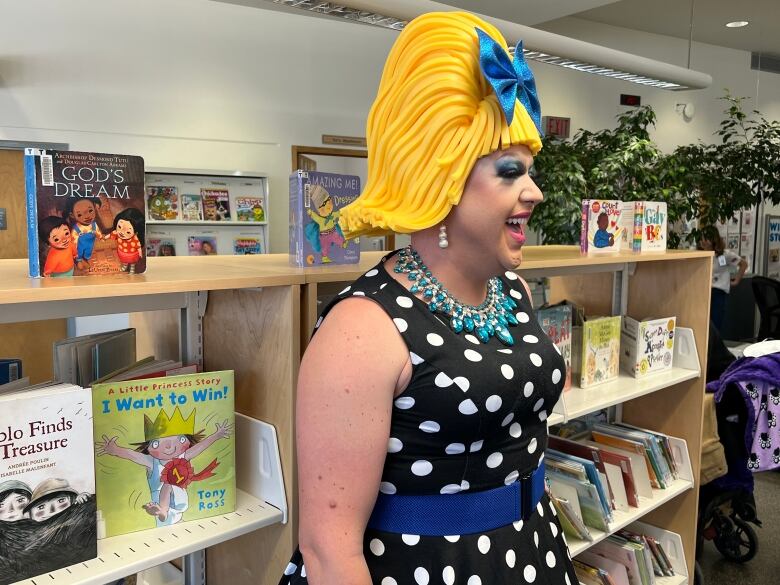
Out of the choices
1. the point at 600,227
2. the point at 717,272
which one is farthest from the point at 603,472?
the point at 717,272

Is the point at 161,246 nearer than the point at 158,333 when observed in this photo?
No

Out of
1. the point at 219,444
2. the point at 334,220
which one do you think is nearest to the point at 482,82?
the point at 334,220

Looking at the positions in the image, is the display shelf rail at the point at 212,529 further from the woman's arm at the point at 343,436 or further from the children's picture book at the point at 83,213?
the children's picture book at the point at 83,213

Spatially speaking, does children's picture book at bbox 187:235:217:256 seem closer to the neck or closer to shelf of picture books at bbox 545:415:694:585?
shelf of picture books at bbox 545:415:694:585

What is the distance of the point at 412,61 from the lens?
1237mm

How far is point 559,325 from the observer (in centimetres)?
234

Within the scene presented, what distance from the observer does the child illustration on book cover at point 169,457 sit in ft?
4.44

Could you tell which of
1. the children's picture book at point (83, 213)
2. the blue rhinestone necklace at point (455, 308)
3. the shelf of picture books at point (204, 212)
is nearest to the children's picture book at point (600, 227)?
the blue rhinestone necklace at point (455, 308)

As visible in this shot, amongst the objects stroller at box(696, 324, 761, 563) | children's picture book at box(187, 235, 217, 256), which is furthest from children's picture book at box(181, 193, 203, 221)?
stroller at box(696, 324, 761, 563)

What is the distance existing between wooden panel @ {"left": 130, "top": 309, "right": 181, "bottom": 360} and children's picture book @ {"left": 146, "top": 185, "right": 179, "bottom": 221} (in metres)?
3.37

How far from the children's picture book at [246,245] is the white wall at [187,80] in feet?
0.50

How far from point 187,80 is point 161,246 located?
4.04 feet

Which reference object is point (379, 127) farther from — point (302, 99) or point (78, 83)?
point (302, 99)

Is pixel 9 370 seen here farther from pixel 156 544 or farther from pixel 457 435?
pixel 457 435
